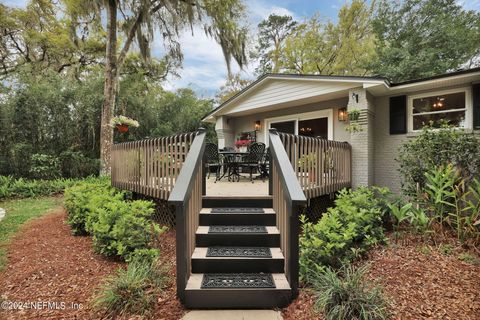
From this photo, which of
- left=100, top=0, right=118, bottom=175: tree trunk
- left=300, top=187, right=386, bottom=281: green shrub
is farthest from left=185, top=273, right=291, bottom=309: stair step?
left=100, top=0, right=118, bottom=175: tree trunk

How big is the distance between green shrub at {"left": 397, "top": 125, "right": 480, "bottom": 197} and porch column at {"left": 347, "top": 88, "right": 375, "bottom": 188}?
90 centimetres

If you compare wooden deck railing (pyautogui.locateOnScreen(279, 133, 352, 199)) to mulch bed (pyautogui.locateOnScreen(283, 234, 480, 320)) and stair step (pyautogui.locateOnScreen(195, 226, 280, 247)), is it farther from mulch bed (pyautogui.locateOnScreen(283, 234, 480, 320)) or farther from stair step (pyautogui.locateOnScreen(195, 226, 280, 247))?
mulch bed (pyautogui.locateOnScreen(283, 234, 480, 320))

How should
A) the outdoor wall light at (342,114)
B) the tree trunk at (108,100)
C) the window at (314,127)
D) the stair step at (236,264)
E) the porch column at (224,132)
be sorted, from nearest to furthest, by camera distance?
1. the stair step at (236,264)
2. the outdoor wall light at (342,114)
3. the window at (314,127)
4. the tree trunk at (108,100)
5. the porch column at (224,132)

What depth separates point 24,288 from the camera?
2354 mm

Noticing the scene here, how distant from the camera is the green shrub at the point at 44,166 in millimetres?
7532

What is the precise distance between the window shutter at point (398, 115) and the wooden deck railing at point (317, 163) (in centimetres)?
162

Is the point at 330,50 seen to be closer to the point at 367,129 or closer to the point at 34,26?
the point at 367,129

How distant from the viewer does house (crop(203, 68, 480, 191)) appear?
517 cm

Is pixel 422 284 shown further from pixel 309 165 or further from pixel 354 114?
pixel 354 114

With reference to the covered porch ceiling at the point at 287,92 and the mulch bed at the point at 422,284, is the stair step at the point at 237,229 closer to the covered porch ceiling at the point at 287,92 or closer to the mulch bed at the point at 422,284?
the mulch bed at the point at 422,284

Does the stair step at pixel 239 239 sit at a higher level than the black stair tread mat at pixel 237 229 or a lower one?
lower

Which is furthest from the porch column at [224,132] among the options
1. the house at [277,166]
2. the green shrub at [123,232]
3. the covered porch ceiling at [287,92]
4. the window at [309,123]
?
the green shrub at [123,232]

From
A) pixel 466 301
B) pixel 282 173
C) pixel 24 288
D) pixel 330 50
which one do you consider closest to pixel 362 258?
pixel 466 301

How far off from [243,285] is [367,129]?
5001 mm
